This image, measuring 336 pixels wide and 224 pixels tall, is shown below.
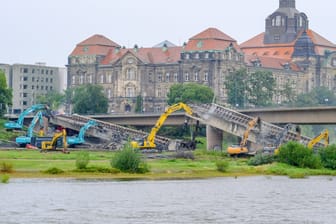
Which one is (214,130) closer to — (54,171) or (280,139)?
(280,139)

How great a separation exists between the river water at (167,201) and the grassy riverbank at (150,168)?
4797 millimetres

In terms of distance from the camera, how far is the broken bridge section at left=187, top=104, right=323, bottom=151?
16475 cm

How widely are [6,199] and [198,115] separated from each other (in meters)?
85.9

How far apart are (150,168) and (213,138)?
52.3 meters

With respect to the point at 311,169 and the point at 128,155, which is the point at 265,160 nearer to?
the point at 311,169

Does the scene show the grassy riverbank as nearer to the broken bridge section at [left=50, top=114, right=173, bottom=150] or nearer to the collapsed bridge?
the collapsed bridge

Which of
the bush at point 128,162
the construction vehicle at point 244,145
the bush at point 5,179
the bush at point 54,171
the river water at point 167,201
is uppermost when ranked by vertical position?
the construction vehicle at point 244,145

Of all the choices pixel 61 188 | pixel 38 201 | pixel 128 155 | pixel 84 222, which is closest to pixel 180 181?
pixel 128 155

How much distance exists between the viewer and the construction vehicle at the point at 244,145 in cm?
16150

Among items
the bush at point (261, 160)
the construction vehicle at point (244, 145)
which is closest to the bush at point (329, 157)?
the bush at point (261, 160)

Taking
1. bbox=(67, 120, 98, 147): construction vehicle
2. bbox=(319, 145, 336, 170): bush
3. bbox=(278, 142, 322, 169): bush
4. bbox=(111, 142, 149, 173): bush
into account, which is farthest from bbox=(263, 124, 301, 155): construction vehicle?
bbox=(111, 142, 149, 173): bush

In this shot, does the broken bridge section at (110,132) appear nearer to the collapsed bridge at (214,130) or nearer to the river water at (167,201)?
the collapsed bridge at (214,130)

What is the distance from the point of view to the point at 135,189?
10788cm

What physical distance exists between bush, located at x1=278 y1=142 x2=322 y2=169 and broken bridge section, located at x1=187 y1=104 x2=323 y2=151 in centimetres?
2183
